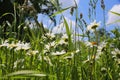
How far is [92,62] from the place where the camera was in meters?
1.70

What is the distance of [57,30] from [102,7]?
111cm

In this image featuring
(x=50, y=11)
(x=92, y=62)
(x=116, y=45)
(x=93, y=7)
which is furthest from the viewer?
(x=50, y=11)

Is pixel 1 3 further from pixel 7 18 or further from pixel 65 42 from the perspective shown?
pixel 65 42

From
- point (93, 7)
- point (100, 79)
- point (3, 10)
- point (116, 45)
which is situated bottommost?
point (100, 79)

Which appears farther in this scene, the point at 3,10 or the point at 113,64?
the point at 3,10

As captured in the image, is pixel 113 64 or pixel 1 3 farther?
pixel 1 3

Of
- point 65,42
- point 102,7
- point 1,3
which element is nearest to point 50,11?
point 1,3

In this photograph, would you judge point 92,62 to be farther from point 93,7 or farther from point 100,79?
point 93,7

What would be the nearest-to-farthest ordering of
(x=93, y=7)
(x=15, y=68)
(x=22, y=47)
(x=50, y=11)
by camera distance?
1. (x=15, y=68)
2. (x=22, y=47)
3. (x=93, y=7)
4. (x=50, y=11)

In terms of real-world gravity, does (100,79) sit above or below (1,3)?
below

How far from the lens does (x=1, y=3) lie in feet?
87.5

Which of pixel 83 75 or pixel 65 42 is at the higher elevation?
pixel 65 42

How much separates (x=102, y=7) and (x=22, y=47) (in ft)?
7.61

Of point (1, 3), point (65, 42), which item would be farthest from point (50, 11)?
point (65, 42)
